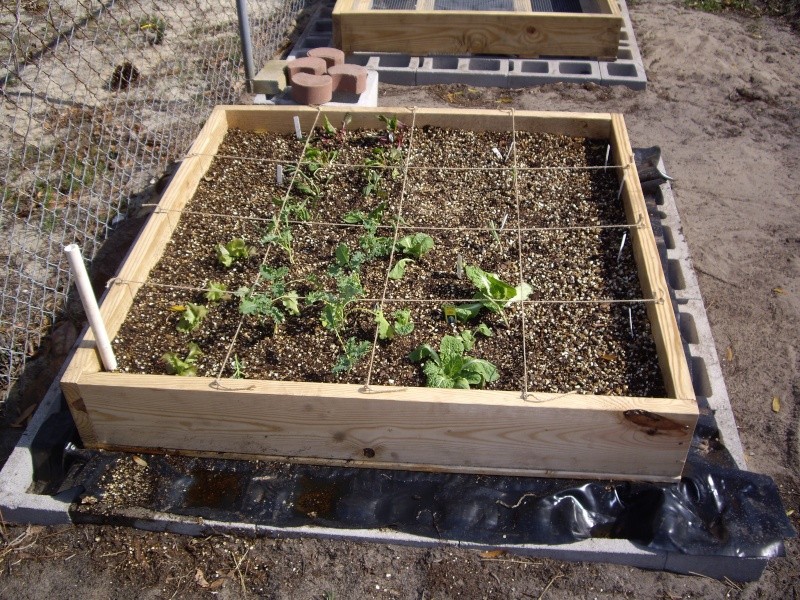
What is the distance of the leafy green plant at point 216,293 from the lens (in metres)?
2.91

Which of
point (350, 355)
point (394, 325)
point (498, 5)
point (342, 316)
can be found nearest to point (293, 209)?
point (342, 316)

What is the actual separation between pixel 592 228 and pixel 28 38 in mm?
4928

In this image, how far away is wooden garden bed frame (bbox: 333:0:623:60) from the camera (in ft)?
17.1

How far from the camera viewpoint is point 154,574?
2418mm

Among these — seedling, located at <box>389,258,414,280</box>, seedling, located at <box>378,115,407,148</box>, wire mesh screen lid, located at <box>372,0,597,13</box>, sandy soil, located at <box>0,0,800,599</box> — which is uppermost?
wire mesh screen lid, located at <box>372,0,597,13</box>

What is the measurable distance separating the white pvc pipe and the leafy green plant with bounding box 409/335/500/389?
1.11 meters

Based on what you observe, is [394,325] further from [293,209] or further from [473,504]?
[293,209]

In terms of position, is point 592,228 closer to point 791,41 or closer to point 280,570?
point 280,570

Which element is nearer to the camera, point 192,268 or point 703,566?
point 703,566

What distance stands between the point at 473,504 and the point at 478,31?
3889 millimetres

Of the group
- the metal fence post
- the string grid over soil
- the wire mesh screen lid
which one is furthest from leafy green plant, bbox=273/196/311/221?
the wire mesh screen lid

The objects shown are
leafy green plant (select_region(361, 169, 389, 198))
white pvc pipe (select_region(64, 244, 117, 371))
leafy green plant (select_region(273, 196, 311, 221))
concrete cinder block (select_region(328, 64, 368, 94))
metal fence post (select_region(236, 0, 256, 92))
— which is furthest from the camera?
metal fence post (select_region(236, 0, 256, 92))

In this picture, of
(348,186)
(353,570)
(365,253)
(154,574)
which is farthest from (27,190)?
(353,570)

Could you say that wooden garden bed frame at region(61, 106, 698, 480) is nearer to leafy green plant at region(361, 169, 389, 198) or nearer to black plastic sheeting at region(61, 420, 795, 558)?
black plastic sheeting at region(61, 420, 795, 558)
